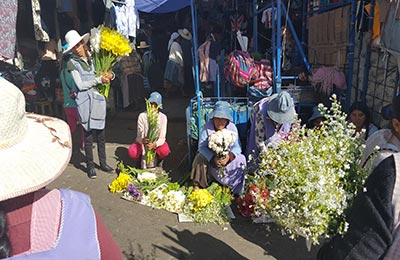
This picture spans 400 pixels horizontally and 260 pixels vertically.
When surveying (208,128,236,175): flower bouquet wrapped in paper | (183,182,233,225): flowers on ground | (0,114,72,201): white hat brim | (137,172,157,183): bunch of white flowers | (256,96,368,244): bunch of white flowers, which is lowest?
(183,182,233,225): flowers on ground

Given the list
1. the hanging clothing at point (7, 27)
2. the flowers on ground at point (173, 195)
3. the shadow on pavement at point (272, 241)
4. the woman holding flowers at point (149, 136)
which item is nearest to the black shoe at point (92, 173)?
the flowers on ground at point (173, 195)

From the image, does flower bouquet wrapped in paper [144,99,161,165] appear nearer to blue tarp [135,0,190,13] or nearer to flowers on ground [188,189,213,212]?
flowers on ground [188,189,213,212]

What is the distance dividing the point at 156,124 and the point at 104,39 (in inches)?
53.3

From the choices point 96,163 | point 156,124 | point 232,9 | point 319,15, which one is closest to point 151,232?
point 156,124

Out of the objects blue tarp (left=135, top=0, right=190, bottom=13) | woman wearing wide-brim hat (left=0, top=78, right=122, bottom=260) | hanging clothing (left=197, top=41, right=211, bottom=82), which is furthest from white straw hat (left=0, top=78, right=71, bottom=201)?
blue tarp (left=135, top=0, right=190, bottom=13)

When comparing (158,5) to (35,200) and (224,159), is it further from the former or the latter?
(35,200)

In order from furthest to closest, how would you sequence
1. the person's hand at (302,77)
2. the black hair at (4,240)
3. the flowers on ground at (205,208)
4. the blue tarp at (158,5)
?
the blue tarp at (158,5) → the person's hand at (302,77) → the flowers on ground at (205,208) → the black hair at (4,240)

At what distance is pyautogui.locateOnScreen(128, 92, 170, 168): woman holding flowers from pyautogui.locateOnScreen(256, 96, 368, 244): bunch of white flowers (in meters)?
3.21

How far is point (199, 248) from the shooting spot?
350 cm

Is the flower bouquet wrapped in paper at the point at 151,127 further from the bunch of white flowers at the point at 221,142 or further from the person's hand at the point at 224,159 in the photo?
the person's hand at the point at 224,159

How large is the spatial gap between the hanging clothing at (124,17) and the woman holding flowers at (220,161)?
2525 millimetres

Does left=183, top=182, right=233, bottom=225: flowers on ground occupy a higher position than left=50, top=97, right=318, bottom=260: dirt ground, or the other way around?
left=183, top=182, right=233, bottom=225: flowers on ground

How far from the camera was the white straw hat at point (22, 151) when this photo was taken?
1.01m

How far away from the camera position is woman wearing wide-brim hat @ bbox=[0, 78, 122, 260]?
1.02 m
